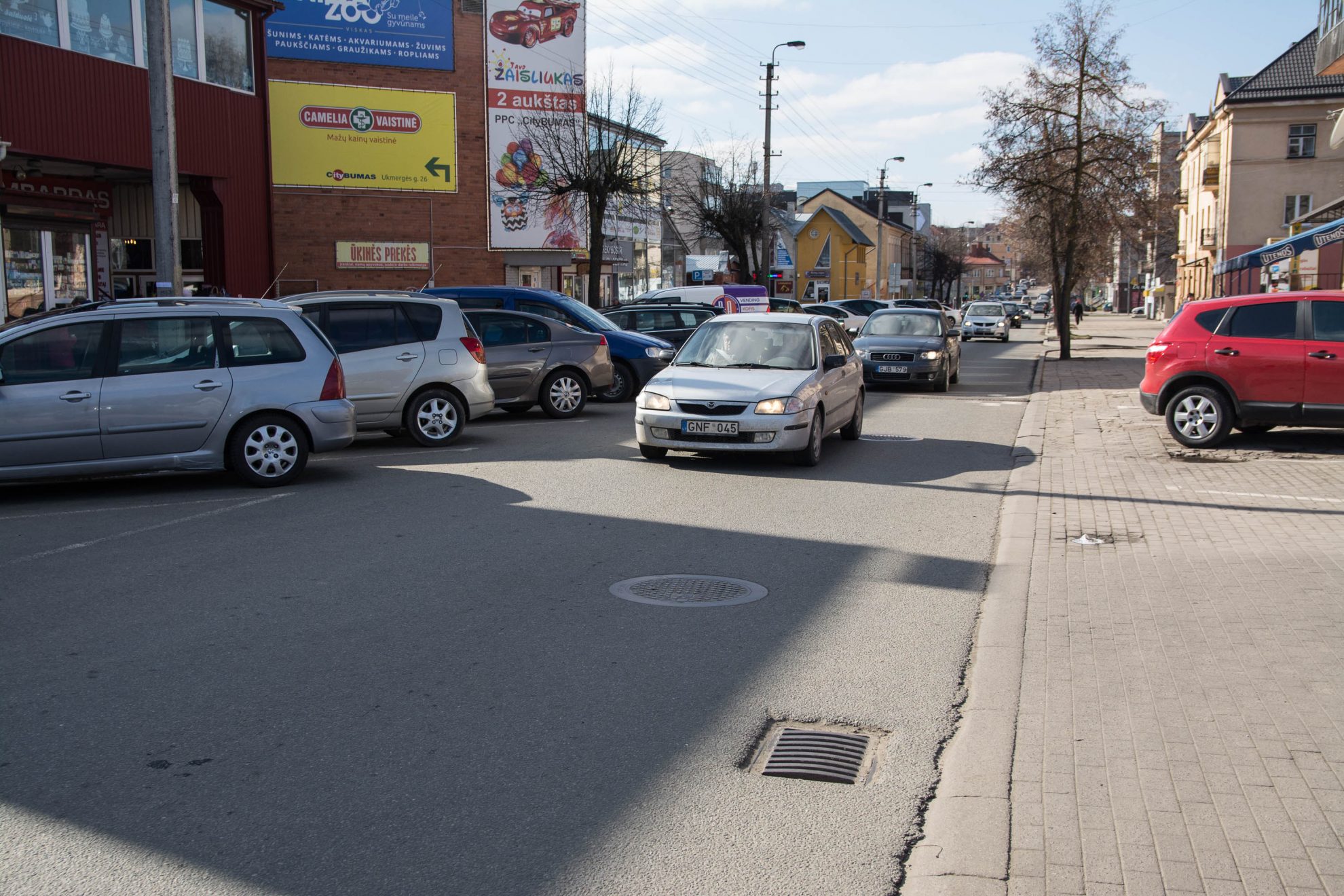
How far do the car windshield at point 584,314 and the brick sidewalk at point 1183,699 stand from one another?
10305mm

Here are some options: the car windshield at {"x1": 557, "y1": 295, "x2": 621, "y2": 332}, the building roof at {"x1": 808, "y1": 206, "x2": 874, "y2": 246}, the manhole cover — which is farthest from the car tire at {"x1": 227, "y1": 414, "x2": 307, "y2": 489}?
the building roof at {"x1": 808, "y1": 206, "x2": 874, "y2": 246}

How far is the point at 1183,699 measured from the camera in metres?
4.88

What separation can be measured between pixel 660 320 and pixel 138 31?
10.8m

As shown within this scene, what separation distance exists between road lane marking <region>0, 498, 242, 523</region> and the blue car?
8.91 meters

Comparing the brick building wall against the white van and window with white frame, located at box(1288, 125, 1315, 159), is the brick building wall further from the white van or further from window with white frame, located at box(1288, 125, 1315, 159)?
window with white frame, located at box(1288, 125, 1315, 159)

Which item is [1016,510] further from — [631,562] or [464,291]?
[464,291]

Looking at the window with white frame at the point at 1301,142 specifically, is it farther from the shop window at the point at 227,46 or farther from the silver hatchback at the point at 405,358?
the silver hatchback at the point at 405,358

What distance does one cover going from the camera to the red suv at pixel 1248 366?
12.5 m

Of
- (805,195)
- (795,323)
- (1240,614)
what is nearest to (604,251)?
(795,323)

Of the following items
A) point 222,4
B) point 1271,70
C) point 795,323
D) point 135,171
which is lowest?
point 795,323

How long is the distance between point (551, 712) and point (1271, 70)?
62.9 metres

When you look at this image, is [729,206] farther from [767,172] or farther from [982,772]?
[982,772]

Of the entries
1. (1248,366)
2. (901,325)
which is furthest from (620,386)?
(1248,366)

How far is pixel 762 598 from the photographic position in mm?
6676
